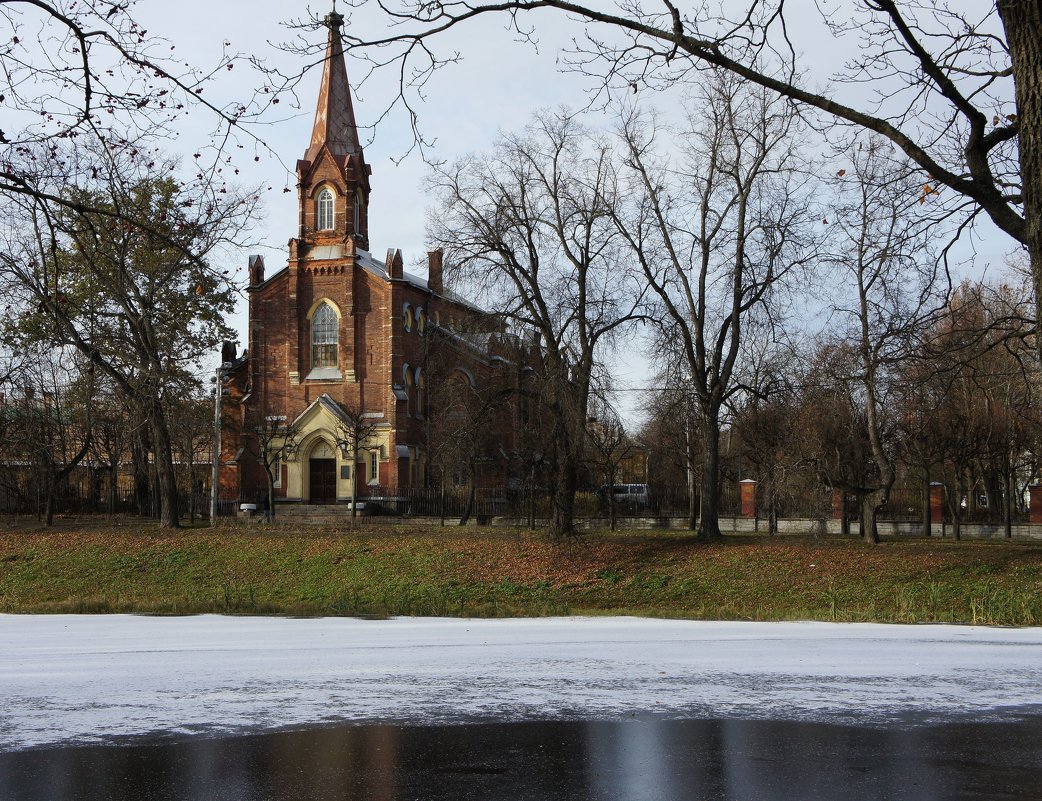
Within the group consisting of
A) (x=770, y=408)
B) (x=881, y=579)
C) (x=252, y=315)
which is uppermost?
(x=252, y=315)

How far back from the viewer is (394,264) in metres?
48.6

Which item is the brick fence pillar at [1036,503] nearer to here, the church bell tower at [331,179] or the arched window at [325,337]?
the arched window at [325,337]

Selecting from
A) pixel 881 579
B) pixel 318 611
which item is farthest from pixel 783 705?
pixel 881 579

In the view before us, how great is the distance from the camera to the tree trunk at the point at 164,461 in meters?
31.8

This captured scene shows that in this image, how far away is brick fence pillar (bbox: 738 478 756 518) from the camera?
135 ft

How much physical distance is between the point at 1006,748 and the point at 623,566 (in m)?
20.4

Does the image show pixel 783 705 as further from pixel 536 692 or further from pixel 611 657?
pixel 611 657

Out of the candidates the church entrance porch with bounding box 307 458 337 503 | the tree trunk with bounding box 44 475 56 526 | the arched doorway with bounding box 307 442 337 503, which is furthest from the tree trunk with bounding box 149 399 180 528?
the church entrance porch with bounding box 307 458 337 503

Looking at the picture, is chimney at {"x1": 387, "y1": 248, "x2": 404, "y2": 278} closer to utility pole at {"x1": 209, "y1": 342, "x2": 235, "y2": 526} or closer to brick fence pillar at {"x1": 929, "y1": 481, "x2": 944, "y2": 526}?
utility pole at {"x1": 209, "y1": 342, "x2": 235, "y2": 526}

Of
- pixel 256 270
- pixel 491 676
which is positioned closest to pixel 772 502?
pixel 256 270

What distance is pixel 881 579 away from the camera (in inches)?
906

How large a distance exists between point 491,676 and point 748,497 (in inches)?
1387

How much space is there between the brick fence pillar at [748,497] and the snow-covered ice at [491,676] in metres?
30.2

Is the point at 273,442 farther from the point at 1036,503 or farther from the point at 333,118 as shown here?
the point at 1036,503
